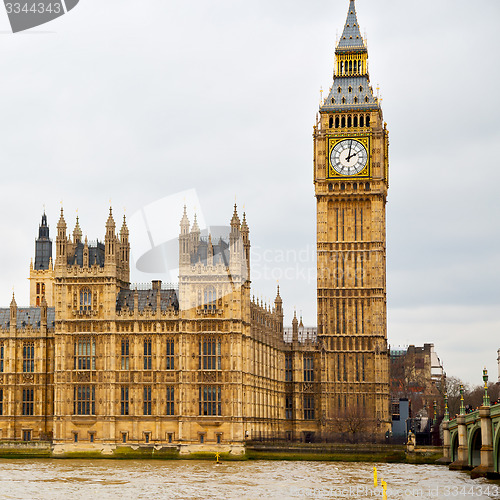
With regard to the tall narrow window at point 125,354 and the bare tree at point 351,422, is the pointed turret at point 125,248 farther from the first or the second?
the bare tree at point 351,422

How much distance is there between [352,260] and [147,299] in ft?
100.0

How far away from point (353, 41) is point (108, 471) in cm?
6685

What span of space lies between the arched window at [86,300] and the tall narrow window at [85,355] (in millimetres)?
2947

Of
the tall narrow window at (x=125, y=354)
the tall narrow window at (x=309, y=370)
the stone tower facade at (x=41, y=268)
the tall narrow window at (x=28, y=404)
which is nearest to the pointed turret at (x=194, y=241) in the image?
the tall narrow window at (x=125, y=354)

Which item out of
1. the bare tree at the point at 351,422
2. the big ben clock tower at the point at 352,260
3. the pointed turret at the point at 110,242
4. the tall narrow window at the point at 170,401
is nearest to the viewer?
the tall narrow window at the point at 170,401

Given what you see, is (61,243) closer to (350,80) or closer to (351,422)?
(351,422)

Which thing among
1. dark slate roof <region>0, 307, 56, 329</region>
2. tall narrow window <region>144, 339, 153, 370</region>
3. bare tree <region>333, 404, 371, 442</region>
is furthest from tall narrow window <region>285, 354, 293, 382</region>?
dark slate roof <region>0, 307, 56, 329</region>

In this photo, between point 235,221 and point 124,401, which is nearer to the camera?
point 124,401

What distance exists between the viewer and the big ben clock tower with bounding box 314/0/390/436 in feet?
410

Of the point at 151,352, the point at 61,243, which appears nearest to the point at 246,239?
the point at 151,352

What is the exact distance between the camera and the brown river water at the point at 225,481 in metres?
69.2

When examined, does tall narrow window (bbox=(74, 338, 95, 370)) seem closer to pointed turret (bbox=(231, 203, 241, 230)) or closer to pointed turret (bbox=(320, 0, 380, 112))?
pointed turret (bbox=(231, 203, 241, 230))

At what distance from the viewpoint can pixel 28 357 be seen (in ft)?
360

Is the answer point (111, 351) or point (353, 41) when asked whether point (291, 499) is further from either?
point (353, 41)
